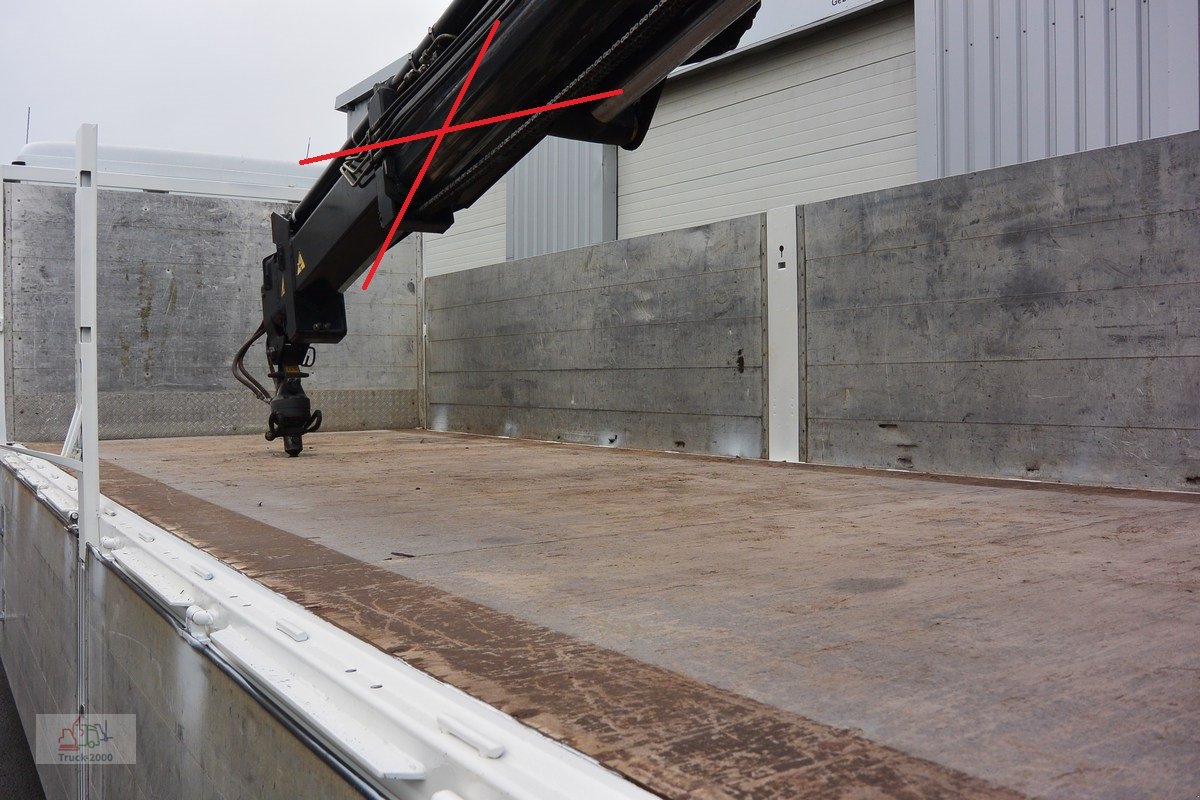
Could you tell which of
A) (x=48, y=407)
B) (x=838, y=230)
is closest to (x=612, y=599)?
(x=838, y=230)

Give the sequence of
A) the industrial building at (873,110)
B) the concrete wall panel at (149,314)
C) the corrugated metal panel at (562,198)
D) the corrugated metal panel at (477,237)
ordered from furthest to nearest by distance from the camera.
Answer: the corrugated metal panel at (477,237), the corrugated metal panel at (562,198), the concrete wall panel at (149,314), the industrial building at (873,110)

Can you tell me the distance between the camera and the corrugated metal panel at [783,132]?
705 cm

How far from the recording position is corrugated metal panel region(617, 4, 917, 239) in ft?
23.1

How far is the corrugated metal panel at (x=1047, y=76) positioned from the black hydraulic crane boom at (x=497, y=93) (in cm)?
369

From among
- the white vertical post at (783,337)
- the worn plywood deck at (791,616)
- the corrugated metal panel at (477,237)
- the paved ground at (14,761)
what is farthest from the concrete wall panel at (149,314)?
the white vertical post at (783,337)

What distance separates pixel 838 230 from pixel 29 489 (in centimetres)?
484

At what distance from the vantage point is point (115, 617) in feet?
9.20

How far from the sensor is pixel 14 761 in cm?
466

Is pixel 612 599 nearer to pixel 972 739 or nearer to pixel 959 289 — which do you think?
pixel 972 739

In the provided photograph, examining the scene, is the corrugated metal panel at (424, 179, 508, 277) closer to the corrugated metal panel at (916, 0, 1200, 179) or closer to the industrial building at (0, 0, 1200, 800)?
the industrial building at (0, 0, 1200, 800)

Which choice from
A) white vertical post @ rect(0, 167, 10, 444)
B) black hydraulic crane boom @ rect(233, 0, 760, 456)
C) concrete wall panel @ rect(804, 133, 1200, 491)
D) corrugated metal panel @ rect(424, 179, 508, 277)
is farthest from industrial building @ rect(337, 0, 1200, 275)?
white vertical post @ rect(0, 167, 10, 444)

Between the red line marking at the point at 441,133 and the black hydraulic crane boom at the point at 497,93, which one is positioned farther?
the red line marking at the point at 441,133

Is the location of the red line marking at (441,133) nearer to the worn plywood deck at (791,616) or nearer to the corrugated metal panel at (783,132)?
the worn plywood deck at (791,616)

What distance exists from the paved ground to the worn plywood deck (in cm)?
148
